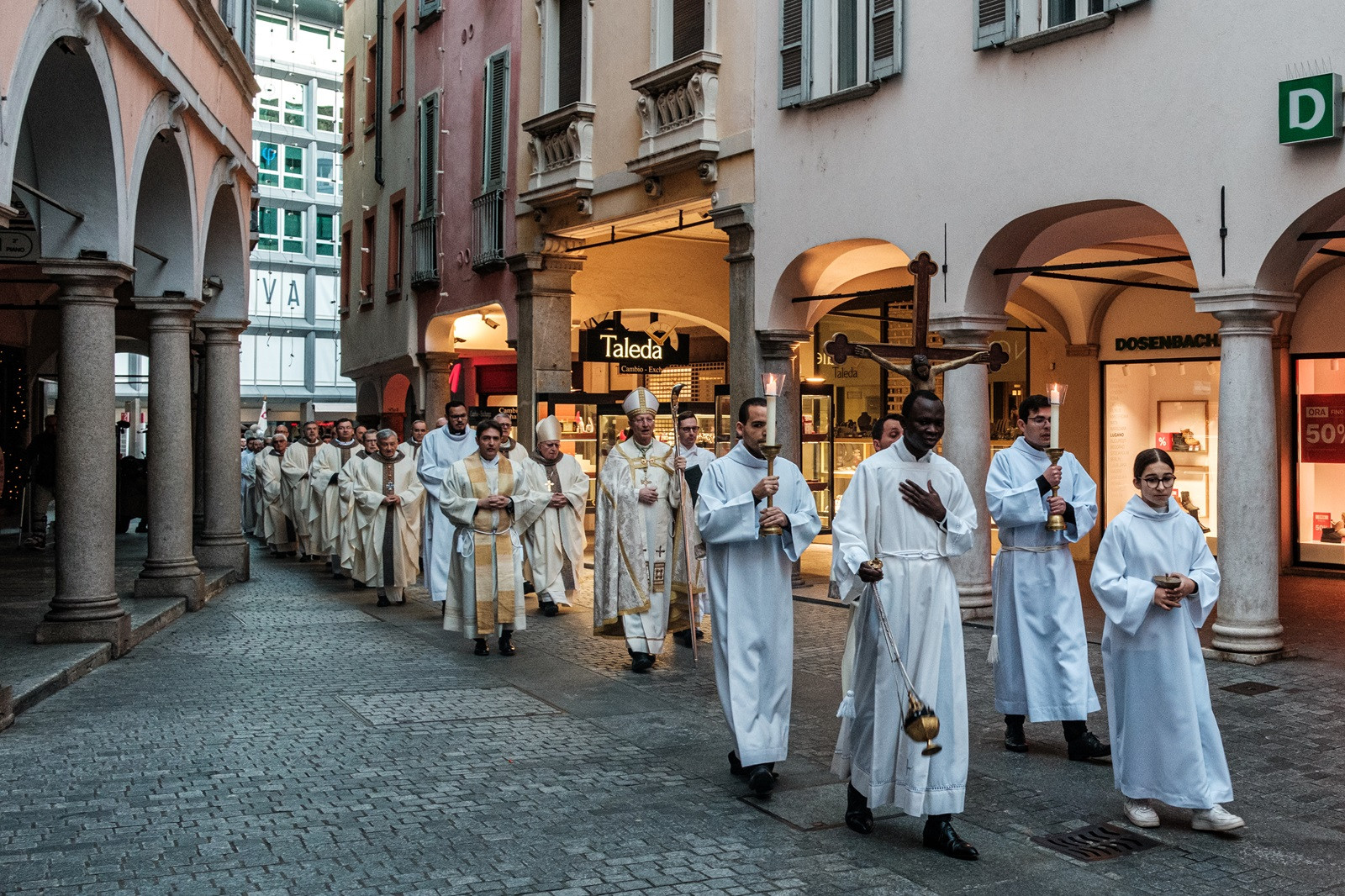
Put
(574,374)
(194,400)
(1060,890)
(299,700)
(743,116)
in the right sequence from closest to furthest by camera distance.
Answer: (1060,890), (299,700), (743,116), (574,374), (194,400)

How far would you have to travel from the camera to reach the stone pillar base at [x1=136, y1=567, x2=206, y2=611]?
14156 mm

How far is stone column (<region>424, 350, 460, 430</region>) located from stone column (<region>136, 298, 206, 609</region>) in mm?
11057

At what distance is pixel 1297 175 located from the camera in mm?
10383

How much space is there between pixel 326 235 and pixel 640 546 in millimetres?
49711

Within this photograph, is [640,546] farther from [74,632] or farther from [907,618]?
[907,618]

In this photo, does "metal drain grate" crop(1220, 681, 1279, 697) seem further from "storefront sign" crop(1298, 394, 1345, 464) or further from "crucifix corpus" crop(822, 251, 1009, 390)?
"storefront sign" crop(1298, 394, 1345, 464)

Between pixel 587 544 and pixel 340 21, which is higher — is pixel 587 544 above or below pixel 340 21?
below

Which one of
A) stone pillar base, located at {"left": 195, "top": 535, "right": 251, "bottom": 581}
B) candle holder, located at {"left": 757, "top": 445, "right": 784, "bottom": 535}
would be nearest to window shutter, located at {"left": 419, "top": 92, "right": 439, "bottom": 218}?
stone pillar base, located at {"left": 195, "top": 535, "right": 251, "bottom": 581}

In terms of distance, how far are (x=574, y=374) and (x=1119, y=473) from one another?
10.1 metres

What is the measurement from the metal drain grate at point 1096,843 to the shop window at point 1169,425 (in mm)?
10847

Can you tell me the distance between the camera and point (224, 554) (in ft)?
57.5

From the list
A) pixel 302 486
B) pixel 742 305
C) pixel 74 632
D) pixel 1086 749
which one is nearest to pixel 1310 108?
pixel 1086 749

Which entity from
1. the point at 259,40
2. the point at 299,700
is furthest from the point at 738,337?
the point at 259,40

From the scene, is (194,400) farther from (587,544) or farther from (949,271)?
(949,271)
